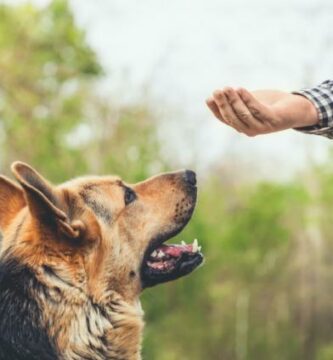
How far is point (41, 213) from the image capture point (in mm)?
4777

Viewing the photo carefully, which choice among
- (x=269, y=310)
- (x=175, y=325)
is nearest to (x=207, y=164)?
(x=269, y=310)

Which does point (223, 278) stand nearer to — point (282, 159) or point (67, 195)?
point (282, 159)

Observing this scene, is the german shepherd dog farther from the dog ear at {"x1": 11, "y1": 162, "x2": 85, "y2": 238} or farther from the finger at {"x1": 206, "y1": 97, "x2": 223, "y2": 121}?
the finger at {"x1": 206, "y1": 97, "x2": 223, "y2": 121}

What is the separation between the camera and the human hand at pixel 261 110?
151 inches

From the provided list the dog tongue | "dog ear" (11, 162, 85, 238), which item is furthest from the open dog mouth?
"dog ear" (11, 162, 85, 238)

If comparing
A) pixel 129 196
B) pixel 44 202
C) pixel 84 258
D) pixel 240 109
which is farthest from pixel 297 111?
pixel 129 196

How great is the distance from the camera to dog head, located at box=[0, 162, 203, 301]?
483cm

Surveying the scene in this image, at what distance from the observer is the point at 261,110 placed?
3.84 metres

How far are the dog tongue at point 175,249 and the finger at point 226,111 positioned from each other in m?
1.96

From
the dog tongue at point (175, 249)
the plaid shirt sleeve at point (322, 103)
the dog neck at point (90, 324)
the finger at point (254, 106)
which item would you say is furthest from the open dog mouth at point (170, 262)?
the finger at point (254, 106)

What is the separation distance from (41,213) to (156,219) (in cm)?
118

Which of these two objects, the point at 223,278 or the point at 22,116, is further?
the point at 223,278

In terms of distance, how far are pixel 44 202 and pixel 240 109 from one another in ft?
4.21

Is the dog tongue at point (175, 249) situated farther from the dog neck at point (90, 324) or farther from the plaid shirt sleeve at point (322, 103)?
the plaid shirt sleeve at point (322, 103)
